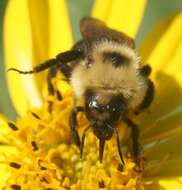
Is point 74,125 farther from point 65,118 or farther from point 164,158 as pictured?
point 164,158

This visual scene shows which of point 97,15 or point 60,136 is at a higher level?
point 97,15

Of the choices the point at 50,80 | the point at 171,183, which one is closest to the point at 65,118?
the point at 50,80

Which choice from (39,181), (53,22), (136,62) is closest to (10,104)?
(53,22)

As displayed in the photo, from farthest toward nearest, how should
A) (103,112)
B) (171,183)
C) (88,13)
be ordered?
(88,13) → (171,183) → (103,112)

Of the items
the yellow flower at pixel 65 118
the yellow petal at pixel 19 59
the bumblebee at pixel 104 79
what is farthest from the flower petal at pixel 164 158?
the yellow petal at pixel 19 59

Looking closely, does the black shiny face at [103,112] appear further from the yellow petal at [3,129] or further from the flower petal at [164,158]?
the yellow petal at [3,129]

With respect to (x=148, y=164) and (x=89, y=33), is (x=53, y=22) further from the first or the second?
(x=148, y=164)

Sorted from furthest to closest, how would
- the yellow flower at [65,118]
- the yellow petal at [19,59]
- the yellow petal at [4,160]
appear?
the yellow petal at [19,59] < the yellow petal at [4,160] < the yellow flower at [65,118]

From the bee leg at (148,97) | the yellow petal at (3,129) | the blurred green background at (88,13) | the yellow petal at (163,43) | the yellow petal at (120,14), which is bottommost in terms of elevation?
the bee leg at (148,97)
